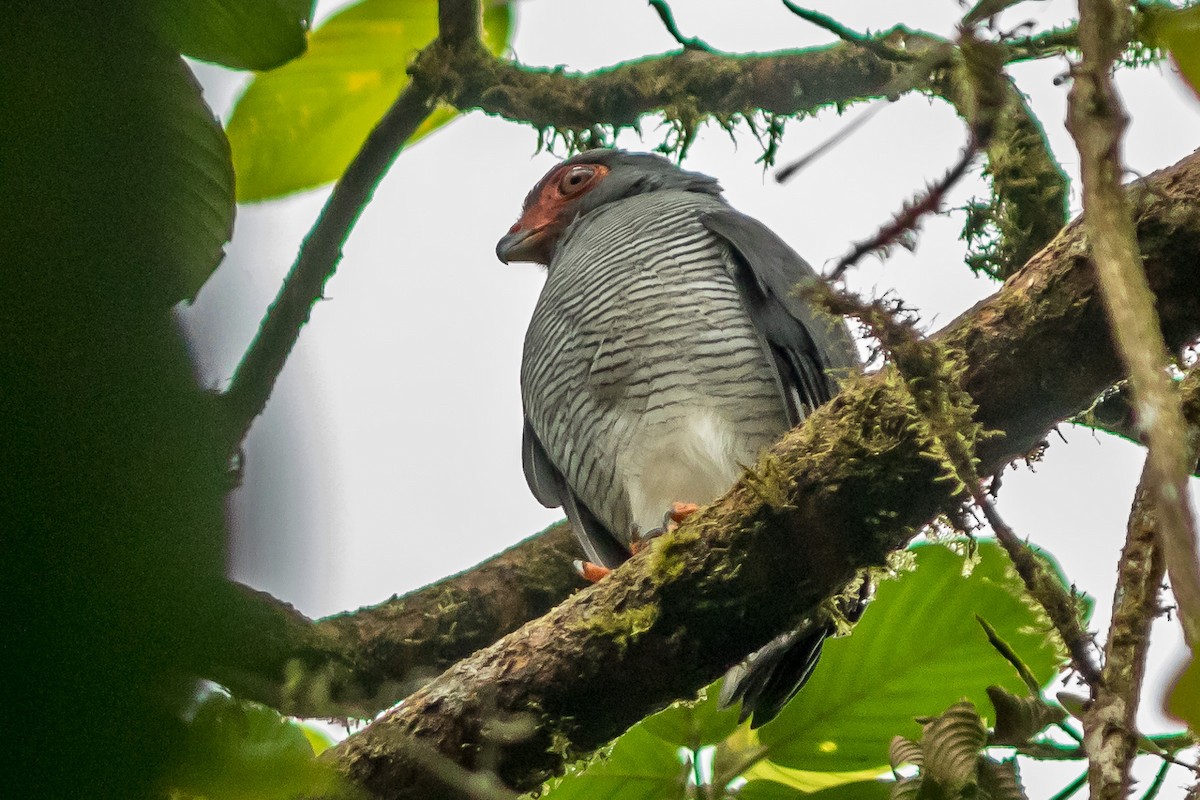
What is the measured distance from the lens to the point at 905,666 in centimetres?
247

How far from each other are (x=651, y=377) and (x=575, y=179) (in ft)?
4.46

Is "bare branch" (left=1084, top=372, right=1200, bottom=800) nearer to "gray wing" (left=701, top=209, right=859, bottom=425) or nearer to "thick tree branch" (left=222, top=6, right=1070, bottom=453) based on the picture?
"gray wing" (left=701, top=209, right=859, bottom=425)

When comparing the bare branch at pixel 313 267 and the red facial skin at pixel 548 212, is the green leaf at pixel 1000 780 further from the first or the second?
the red facial skin at pixel 548 212

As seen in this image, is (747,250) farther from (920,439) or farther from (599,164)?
(920,439)

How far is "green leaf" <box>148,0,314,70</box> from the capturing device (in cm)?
51

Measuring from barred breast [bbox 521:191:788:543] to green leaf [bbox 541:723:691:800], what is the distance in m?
1.05

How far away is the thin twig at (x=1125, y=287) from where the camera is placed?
2.38ft

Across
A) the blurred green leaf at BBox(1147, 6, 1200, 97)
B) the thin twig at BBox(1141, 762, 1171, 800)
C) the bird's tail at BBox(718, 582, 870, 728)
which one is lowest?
the thin twig at BBox(1141, 762, 1171, 800)

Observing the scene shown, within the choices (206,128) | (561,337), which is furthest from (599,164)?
(206,128)

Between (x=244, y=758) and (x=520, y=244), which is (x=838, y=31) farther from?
(x=520, y=244)

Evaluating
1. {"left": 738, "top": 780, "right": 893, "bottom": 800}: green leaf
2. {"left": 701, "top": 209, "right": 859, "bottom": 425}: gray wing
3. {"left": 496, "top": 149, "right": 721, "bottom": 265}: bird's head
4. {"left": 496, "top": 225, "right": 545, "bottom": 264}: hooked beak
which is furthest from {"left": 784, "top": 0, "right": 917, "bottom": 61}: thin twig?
{"left": 496, "top": 225, "right": 545, "bottom": 264}: hooked beak

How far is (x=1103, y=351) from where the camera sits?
6.43 feet

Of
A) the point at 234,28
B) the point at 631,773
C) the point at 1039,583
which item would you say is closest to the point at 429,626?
the point at 631,773

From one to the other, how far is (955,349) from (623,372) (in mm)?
1594
